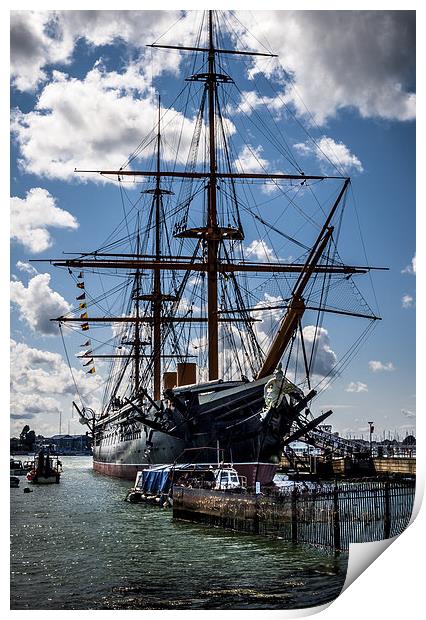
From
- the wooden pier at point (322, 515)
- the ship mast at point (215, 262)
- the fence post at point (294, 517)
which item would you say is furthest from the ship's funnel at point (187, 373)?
the fence post at point (294, 517)

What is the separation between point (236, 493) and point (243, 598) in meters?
8.05

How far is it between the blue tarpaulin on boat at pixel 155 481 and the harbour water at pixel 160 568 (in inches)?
189

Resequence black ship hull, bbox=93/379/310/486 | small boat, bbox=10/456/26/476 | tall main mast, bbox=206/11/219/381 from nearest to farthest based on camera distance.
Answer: black ship hull, bbox=93/379/310/486
tall main mast, bbox=206/11/219/381
small boat, bbox=10/456/26/476

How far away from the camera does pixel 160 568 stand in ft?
54.6

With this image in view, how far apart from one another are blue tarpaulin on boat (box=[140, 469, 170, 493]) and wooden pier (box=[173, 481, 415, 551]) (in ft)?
25.9

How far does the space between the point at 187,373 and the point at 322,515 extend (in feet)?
63.8

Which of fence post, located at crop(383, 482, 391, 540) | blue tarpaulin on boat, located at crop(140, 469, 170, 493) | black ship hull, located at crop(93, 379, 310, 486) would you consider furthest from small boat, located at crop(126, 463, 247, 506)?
fence post, located at crop(383, 482, 391, 540)

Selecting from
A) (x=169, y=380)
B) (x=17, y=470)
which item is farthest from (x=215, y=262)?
(x=17, y=470)

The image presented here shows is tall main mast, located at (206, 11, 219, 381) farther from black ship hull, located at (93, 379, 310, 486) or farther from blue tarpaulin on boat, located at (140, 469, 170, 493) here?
blue tarpaulin on boat, located at (140, 469, 170, 493)

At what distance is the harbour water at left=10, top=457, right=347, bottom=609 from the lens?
1407cm

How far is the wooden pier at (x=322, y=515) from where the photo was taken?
57.8 feet

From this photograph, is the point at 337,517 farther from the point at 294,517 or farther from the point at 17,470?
the point at 17,470

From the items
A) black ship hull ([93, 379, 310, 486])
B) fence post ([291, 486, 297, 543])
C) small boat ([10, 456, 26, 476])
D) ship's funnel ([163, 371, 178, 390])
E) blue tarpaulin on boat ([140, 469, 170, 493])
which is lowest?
small boat ([10, 456, 26, 476])
